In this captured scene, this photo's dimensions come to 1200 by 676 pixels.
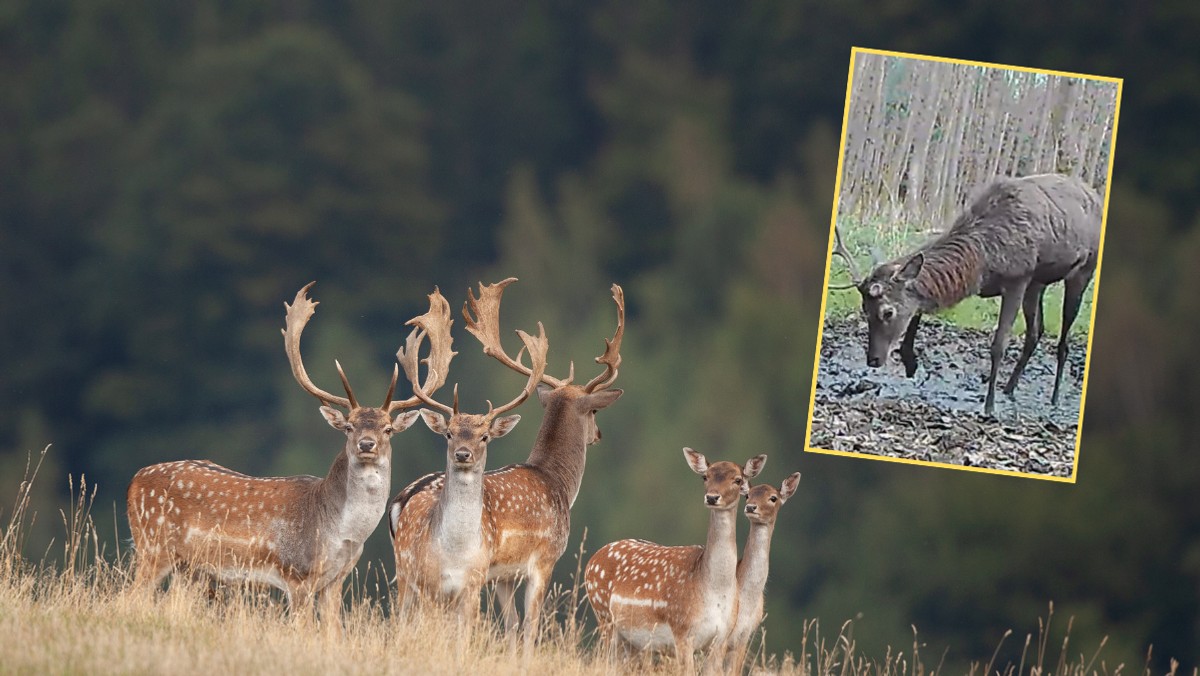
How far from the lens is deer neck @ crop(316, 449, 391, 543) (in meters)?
9.19

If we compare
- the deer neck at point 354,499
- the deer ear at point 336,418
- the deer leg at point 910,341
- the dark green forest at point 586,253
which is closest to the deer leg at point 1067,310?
the deer leg at point 910,341

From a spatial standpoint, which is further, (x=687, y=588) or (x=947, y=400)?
(x=947, y=400)

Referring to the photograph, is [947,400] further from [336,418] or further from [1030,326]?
[336,418]

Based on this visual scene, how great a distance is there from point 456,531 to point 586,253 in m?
24.7

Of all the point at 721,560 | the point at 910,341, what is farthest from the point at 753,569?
the point at 910,341

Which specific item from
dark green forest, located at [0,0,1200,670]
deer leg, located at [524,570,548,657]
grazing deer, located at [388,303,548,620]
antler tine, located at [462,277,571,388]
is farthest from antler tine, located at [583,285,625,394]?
dark green forest, located at [0,0,1200,670]

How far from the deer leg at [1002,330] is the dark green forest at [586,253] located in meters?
13.0

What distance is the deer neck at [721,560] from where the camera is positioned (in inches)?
352

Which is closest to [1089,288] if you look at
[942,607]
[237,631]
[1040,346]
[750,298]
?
[1040,346]

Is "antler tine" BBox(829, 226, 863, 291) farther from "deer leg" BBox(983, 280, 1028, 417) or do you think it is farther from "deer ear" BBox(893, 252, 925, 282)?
"deer leg" BBox(983, 280, 1028, 417)

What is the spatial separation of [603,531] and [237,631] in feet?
64.9

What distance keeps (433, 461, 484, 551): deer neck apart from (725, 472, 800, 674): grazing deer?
1.15m

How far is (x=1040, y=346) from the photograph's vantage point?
40.8 feet

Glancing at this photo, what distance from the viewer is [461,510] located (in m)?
9.04
